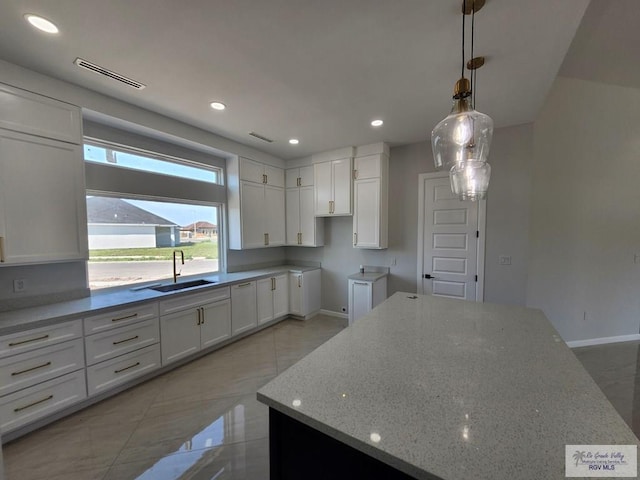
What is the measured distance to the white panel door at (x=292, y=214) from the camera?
4.61 metres

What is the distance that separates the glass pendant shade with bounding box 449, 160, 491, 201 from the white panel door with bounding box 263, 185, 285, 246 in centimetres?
313

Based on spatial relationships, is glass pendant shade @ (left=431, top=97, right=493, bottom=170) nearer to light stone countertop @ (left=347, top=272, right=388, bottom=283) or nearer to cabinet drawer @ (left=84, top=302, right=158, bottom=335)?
light stone countertop @ (left=347, top=272, right=388, bottom=283)

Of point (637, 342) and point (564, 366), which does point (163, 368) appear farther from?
point (637, 342)

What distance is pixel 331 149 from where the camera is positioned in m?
4.12

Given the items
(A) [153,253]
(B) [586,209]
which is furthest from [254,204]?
(B) [586,209]

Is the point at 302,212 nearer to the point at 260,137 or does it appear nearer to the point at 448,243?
the point at 260,137

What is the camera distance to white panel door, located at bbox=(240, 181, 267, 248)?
3.97 meters

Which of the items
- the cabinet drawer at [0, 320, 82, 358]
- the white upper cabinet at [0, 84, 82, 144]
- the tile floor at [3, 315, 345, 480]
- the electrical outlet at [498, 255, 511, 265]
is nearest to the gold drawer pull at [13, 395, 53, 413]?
the tile floor at [3, 315, 345, 480]

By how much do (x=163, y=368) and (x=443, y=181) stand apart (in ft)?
13.7

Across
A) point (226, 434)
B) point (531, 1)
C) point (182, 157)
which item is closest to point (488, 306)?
point (531, 1)

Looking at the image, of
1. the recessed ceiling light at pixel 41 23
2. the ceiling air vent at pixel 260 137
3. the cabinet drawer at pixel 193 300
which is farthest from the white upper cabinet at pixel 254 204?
the recessed ceiling light at pixel 41 23

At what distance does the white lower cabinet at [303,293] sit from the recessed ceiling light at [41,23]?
3.58 metres

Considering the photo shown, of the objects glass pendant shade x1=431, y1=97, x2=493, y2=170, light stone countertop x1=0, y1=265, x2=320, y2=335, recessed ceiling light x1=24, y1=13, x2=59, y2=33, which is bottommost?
light stone countertop x1=0, y1=265, x2=320, y2=335

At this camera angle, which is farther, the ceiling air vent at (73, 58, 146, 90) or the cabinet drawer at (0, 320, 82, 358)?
the ceiling air vent at (73, 58, 146, 90)
